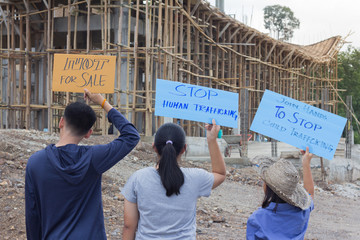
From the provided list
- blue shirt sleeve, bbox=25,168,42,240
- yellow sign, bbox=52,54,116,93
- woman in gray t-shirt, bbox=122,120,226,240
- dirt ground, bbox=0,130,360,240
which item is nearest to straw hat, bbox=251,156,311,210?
woman in gray t-shirt, bbox=122,120,226,240

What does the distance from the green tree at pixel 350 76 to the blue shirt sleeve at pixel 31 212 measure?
44.3 metres

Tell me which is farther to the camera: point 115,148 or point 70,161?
point 115,148

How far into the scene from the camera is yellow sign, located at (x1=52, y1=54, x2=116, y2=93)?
14.4 ft

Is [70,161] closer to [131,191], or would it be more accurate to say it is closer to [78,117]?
[78,117]

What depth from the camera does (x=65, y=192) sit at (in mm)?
2516

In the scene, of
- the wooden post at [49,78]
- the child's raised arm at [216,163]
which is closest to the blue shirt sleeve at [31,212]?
the child's raised arm at [216,163]

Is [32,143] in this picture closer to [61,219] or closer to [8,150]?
[8,150]

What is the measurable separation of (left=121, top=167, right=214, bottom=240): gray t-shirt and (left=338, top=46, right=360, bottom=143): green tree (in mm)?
43975

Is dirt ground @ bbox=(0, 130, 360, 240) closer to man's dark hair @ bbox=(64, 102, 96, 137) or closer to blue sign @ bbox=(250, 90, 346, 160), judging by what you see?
blue sign @ bbox=(250, 90, 346, 160)

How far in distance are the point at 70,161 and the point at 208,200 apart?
22.6ft

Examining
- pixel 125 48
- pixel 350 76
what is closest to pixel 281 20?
pixel 350 76

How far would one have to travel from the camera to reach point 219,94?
348 cm

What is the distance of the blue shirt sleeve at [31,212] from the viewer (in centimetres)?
253

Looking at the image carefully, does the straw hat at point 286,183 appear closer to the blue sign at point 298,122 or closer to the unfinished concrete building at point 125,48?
the blue sign at point 298,122
